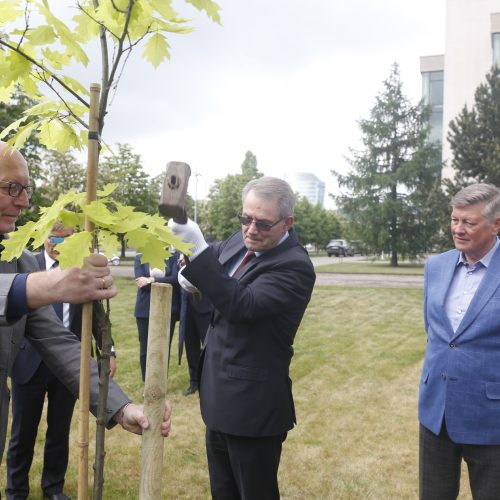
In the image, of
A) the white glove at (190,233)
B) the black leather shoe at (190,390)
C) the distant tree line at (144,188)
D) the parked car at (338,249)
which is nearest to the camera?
the white glove at (190,233)

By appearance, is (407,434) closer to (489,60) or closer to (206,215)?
(489,60)

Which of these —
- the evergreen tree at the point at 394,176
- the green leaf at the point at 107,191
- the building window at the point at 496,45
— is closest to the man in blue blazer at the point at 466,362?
the green leaf at the point at 107,191

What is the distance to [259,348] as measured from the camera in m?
2.70

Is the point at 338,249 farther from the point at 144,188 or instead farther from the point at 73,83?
the point at 73,83

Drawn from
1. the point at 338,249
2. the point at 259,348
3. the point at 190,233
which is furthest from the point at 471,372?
the point at 338,249

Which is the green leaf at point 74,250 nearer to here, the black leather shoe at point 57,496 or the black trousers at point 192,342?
the black leather shoe at point 57,496

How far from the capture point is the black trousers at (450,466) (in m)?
2.72

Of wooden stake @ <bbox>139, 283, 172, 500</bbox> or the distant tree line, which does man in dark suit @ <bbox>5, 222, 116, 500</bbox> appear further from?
the distant tree line

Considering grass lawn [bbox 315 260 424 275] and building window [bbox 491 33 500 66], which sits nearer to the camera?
grass lawn [bbox 315 260 424 275]

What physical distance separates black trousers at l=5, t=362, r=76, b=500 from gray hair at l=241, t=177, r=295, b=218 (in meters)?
2.37

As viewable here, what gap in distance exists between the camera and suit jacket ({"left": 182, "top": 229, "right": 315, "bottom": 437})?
2605 millimetres

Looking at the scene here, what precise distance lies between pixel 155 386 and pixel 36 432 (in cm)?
295

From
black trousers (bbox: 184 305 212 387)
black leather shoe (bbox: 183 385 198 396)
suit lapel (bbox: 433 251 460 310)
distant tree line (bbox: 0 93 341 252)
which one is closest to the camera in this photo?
suit lapel (bbox: 433 251 460 310)

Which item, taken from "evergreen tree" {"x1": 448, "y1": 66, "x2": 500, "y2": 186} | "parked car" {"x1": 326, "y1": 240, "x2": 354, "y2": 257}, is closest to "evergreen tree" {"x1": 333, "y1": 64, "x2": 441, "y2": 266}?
"evergreen tree" {"x1": 448, "y1": 66, "x2": 500, "y2": 186}
